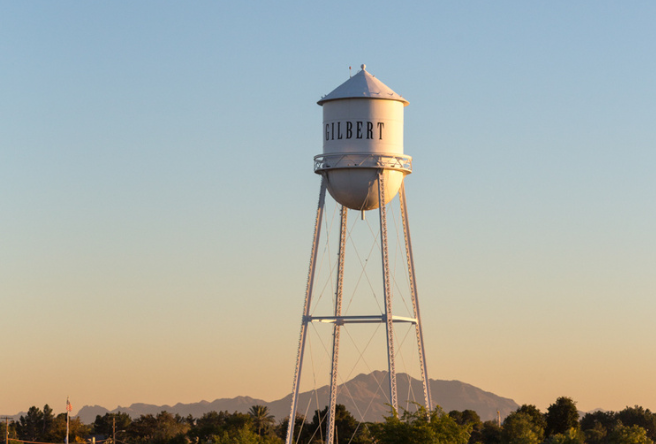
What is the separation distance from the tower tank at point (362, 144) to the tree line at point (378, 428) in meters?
10.00

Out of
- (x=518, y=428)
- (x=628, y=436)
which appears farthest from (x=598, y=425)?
(x=628, y=436)

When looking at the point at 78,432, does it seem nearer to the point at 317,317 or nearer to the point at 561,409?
the point at 561,409

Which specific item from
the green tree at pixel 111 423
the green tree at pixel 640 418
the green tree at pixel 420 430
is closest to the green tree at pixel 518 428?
the green tree at pixel 640 418

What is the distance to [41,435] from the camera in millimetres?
129000

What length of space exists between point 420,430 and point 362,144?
43.1ft

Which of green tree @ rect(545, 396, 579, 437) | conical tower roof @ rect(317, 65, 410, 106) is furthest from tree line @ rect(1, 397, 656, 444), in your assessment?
conical tower roof @ rect(317, 65, 410, 106)

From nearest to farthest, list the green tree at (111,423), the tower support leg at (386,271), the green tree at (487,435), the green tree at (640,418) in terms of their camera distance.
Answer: the tower support leg at (386,271) < the green tree at (487,435) < the green tree at (640,418) < the green tree at (111,423)

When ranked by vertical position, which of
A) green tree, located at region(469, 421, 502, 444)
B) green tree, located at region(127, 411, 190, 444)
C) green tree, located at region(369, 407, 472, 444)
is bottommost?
green tree, located at region(369, 407, 472, 444)

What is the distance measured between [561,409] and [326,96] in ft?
195

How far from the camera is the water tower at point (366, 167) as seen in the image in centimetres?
5350

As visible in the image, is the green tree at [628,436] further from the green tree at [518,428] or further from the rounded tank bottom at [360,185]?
the rounded tank bottom at [360,185]

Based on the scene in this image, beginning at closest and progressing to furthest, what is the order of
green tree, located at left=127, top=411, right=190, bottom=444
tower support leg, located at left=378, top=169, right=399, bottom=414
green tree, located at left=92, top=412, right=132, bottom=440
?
tower support leg, located at left=378, top=169, right=399, bottom=414 → green tree, located at left=127, top=411, right=190, bottom=444 → green tree, located at left=92, top=412, right=132, bottom=440

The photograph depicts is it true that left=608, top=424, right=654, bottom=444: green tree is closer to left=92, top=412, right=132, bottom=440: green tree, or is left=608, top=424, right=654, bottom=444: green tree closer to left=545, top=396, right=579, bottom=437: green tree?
left=545, top=396, right=579, bottom=437: green tree

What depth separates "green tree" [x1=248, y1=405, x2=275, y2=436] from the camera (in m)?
120
